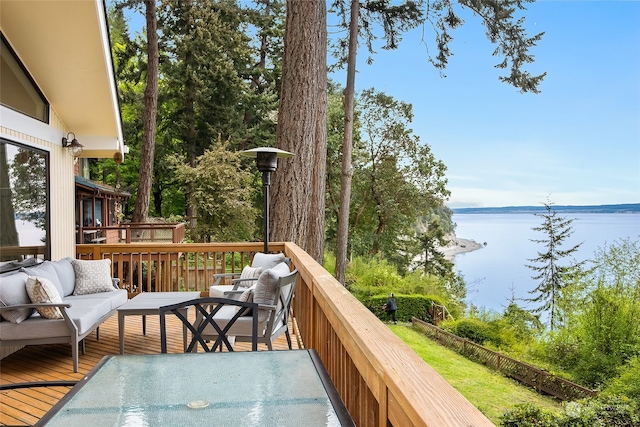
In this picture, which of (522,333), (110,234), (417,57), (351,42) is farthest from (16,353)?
(417,57)

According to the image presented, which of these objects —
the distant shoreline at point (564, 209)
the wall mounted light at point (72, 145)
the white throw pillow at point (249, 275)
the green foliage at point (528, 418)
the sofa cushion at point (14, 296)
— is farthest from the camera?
the distant shoreline at point (564, 209)

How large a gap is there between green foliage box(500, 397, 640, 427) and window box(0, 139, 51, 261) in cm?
882

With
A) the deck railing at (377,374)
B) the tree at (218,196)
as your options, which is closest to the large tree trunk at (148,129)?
the tree at (218,196)

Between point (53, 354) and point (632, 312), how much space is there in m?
16.9

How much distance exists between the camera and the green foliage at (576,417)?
9.86 m

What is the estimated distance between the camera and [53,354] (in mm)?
4426

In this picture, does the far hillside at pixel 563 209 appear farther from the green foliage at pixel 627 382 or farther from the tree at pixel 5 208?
the tree at pixel 5 208

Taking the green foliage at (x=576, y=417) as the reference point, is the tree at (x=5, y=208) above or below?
above

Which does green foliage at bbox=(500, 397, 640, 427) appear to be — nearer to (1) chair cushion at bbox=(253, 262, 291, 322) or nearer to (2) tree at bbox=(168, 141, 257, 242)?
(1) chair cushion at bbox=(253, 262, 291, 322)

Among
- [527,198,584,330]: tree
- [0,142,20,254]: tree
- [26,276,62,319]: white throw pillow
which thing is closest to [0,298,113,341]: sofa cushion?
[26,276,62,319]: white throw pillow

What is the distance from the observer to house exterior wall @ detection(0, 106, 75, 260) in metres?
5.15

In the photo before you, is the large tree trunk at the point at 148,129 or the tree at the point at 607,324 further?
the tree at the point at 607,324

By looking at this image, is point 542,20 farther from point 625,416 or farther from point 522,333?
point 625,416

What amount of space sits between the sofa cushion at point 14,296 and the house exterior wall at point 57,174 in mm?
1560
